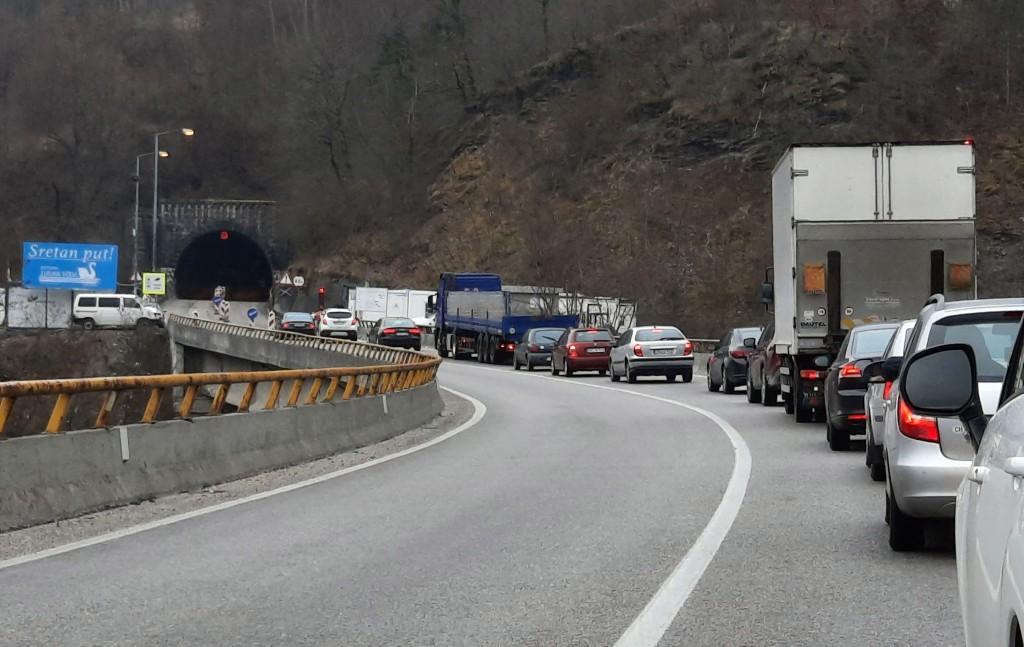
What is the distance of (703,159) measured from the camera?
79.2 meters

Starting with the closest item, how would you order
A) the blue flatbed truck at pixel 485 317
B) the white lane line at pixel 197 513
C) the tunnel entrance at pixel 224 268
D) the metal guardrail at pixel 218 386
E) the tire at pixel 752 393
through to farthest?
the white lane line at pixel 197 513 → the metal guardrail at pixel 218 386 → the tire at pixel 752 393 → the blue flatbed truck at pixel 485 317 → the tunnel entrance at pixel 224 268

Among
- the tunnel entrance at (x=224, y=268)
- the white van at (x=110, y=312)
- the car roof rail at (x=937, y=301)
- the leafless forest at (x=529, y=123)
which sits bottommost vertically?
the car roof rail at (x=937, y=301)

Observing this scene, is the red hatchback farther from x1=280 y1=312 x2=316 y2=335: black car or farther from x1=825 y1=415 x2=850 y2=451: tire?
x1=280 y1=312 x2=316 y2=335: black car

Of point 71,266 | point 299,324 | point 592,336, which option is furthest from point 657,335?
point 71,266

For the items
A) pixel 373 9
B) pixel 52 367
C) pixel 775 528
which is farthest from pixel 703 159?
pixel 775 528

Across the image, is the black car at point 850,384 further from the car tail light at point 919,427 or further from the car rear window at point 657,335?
the car rear window at point 657,335

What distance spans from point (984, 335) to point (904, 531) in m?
1.83

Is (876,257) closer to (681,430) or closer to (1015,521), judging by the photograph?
(681,430)

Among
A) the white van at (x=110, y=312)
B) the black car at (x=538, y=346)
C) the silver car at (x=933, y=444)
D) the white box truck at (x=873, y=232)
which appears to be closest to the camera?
the silver car at (x=933, y=444)

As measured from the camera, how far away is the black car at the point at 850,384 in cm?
1727

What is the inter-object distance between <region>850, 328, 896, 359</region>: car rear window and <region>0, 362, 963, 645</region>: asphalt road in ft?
6.51

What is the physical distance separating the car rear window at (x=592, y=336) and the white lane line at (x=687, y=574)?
96.0ft

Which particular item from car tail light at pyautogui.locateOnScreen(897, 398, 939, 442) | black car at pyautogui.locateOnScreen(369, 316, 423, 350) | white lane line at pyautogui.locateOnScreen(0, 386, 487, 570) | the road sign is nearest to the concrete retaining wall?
white lane line at pyautogui.locateOnScreen(0, 386, 487, 570)

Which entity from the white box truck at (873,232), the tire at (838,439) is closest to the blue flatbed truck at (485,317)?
the white box truck at (873,232)
